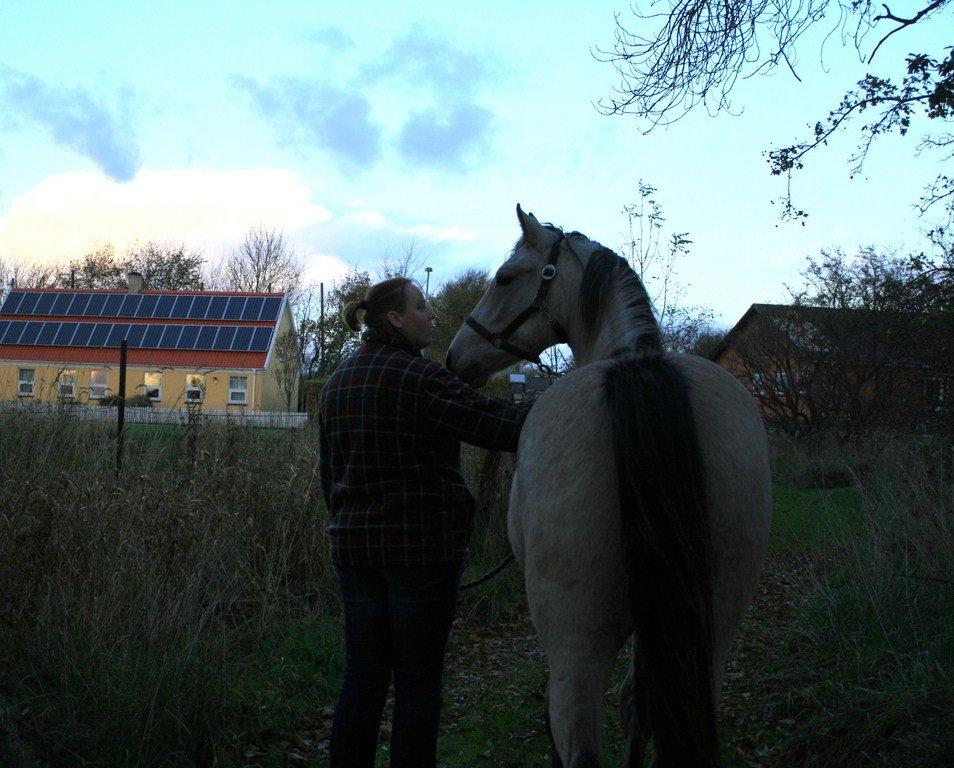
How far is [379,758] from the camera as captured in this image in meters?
3.94

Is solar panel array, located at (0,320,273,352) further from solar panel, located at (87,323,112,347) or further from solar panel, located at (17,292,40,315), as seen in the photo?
solar panel, located at (17,292,40,315)

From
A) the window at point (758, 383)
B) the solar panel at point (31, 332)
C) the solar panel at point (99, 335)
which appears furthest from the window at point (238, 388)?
the window at point (758, 383)

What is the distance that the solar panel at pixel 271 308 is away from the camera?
31938 millimetres

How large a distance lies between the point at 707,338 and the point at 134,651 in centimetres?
1356

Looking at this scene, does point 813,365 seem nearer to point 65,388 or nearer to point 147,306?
point 65,388

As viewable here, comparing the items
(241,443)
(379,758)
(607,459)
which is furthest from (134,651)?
(241,443)

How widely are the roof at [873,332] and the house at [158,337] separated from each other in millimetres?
21068

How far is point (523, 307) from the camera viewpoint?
10.7ft

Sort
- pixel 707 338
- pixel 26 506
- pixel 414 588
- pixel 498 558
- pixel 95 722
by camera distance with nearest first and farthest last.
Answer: pixel 414 588, pixel 95 722, pixel 26 506, pixel 498 558, pixel 707 338

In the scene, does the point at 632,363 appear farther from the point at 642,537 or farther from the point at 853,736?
the point at 853,736

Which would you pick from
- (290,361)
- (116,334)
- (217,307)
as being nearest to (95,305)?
(116,334)

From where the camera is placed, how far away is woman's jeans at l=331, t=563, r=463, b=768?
2.43 metres

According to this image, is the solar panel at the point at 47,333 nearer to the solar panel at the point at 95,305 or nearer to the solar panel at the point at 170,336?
the solar panel at the point at 95,305

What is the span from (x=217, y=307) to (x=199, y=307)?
75cm
